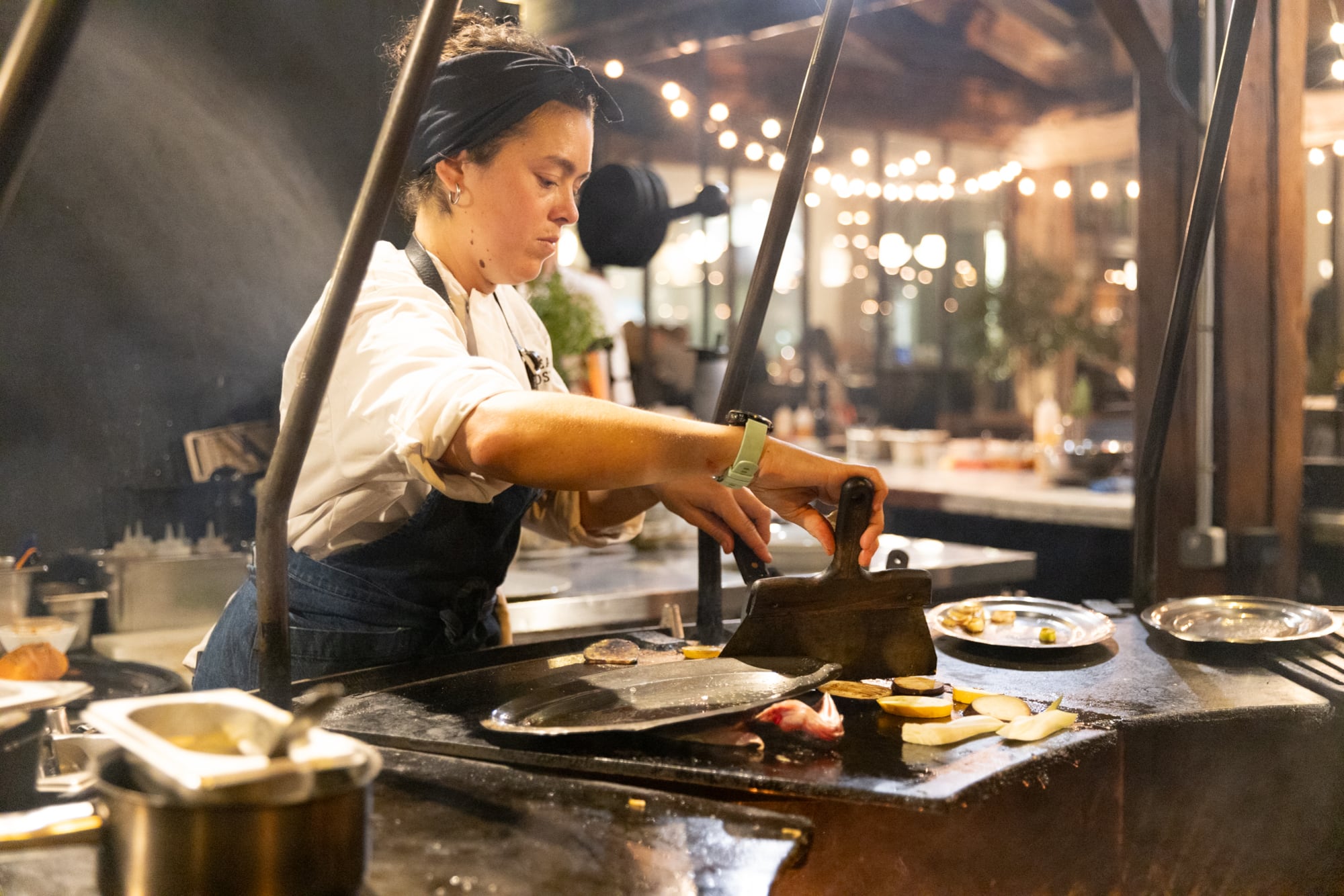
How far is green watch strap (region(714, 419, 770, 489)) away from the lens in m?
1.42

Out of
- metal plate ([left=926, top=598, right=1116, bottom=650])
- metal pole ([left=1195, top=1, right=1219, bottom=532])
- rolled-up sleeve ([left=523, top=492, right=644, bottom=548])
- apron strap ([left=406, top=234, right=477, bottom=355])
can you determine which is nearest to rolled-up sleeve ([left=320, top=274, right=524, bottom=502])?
apron strap ([left=406, top=234, right=477, bottom=355])

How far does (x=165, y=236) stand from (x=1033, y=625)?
2.40m

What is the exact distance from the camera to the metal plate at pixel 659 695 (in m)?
1.26

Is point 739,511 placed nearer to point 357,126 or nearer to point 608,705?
point 608,705

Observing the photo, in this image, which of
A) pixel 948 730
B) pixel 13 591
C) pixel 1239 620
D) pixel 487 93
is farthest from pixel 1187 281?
pixel 13 591

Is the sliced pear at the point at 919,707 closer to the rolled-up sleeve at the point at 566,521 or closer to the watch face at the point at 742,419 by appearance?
the watch face at the point at 742,419

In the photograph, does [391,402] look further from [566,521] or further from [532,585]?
[532,585]

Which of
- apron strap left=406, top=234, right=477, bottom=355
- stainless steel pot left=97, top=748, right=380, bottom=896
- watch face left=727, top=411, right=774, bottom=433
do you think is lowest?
stainless steel pot left=97, top=748, right=380, bottom=896

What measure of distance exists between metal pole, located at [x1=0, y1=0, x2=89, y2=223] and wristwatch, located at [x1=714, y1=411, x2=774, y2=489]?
2.75 feet

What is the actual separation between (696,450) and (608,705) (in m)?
0.34

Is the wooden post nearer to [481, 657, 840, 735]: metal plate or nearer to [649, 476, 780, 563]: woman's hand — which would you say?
[649, 476, 780, 563]: woman's hand

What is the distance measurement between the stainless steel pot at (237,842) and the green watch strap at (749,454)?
0.71m

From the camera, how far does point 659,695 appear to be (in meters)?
1.35

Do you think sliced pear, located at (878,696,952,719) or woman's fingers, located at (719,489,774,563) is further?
woman's fingers, located at (719,489,774,563)
